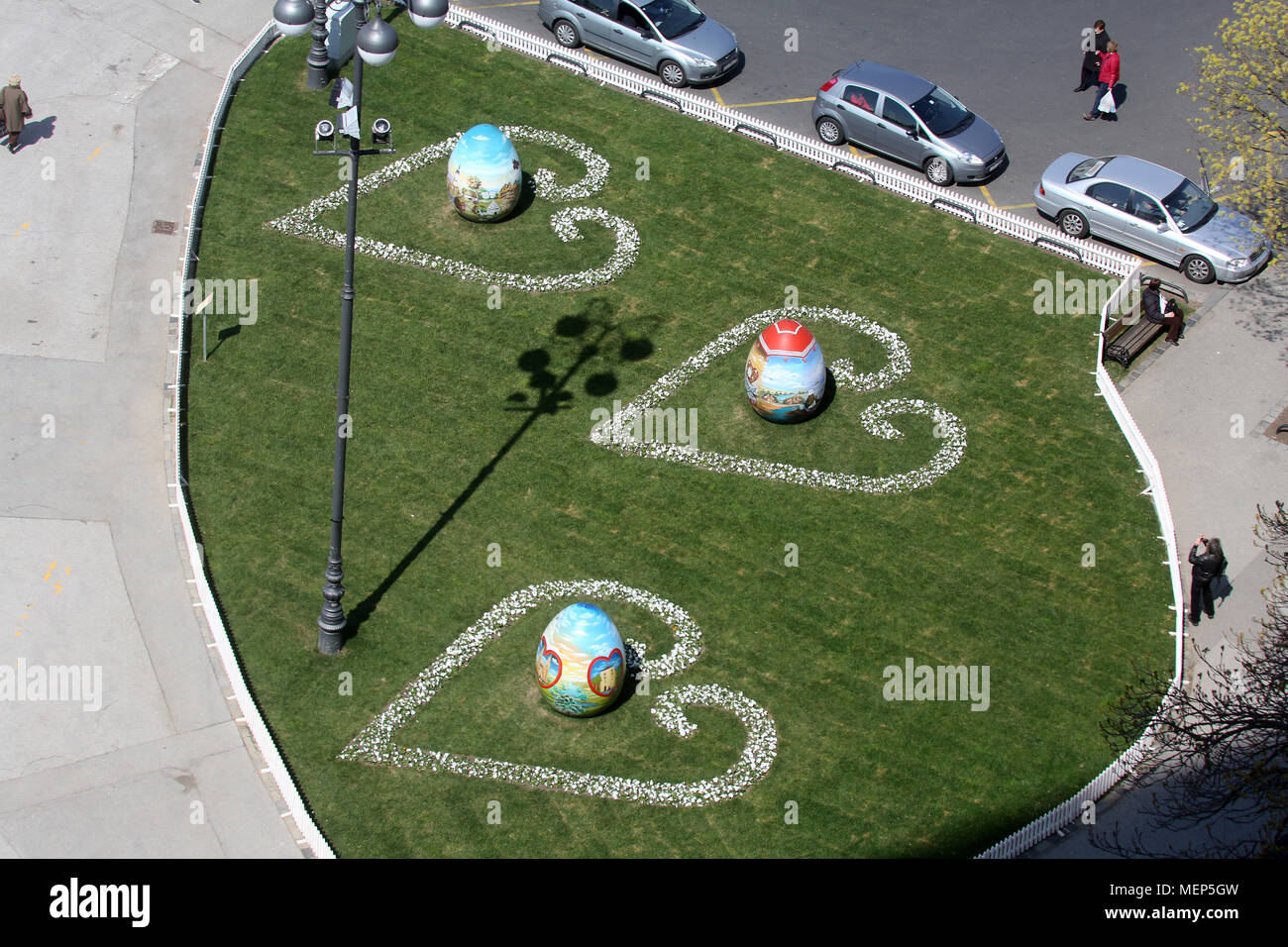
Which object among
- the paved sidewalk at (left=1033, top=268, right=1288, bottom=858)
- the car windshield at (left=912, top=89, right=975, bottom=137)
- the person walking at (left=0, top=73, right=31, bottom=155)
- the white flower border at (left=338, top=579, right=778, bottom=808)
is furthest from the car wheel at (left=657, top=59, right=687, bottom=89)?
the white flower border at (left=338, top=579, right=778, bottom=808)

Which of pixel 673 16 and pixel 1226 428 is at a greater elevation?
pixel 673 16

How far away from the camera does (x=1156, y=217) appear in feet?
116

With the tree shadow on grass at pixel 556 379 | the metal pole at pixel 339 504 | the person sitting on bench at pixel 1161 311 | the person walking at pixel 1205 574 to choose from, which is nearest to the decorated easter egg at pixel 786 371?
the tree shadow on grass at pixel 556 379

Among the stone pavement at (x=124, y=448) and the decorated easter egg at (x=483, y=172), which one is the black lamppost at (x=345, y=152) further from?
the decorated easter egg at (x=483, y=172)

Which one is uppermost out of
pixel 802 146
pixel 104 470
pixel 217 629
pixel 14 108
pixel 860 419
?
pixel 802 146

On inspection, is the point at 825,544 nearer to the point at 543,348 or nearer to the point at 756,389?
the point at 756,389

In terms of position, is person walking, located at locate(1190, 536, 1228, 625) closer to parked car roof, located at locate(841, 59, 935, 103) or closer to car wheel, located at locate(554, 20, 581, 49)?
parked car roof, located at locate(841, 59, 935, 103)

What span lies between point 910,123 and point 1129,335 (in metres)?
8.44

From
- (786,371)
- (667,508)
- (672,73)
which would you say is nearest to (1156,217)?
(786,371)

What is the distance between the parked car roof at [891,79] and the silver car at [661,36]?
3855mm

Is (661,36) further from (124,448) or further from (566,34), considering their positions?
(124,448)

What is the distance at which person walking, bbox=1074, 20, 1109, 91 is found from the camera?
40656mm

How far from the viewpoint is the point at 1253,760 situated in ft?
81.9
